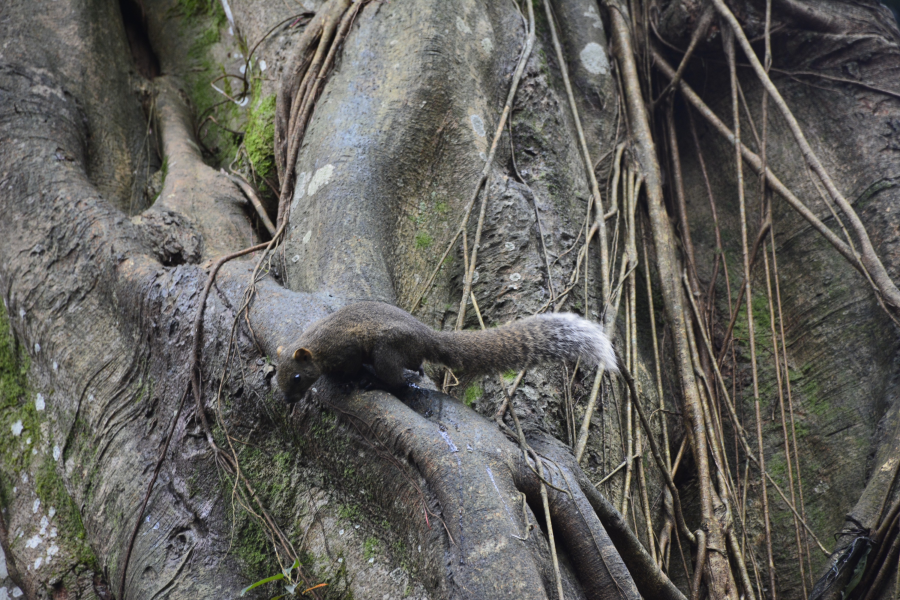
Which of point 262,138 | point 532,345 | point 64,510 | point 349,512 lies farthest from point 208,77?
point 349,512

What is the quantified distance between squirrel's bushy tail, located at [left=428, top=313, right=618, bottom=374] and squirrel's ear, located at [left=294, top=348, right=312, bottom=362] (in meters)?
0.58

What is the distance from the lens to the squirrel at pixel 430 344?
2801 mm

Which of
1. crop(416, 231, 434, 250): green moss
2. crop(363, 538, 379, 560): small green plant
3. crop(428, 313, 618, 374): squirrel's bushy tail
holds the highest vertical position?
crop(416, 231, 434, 250): green moss

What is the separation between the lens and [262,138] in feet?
14.6

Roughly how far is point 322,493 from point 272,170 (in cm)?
251

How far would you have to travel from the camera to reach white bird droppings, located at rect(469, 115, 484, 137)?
12.4 feet

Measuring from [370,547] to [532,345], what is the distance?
3.45 feet

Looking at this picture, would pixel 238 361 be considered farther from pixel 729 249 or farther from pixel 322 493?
pixel 729 249

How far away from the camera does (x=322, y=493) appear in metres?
2.61

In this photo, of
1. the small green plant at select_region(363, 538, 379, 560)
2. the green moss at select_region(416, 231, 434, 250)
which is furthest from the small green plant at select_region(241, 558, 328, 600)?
the green moss at select_region(416, 231, 434, 250)

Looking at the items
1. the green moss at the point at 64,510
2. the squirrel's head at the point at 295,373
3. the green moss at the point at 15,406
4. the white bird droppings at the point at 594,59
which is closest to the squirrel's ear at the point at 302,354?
the squirrel's head at the point at 295,373

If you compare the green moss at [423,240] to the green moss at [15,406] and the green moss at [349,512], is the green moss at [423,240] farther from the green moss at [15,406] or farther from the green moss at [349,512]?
the green moss at [15,406]

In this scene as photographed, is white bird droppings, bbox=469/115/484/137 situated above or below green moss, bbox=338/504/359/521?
above

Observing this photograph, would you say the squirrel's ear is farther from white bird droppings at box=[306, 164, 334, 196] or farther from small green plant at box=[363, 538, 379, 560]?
white bird droppings at box=[306, 164, 334, 196]
